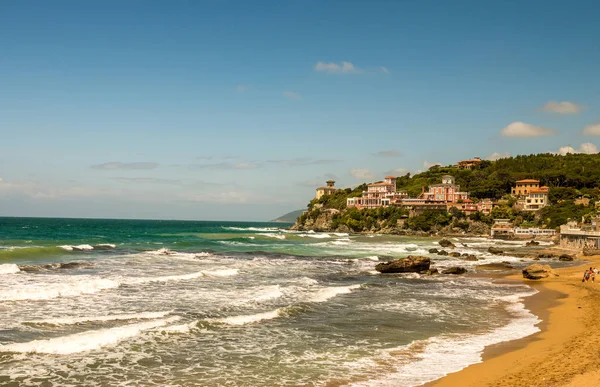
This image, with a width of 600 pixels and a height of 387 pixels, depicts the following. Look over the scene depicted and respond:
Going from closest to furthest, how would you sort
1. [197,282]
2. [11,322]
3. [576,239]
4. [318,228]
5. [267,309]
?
[11,322] < [267,309] < [197,282] < [576,239] < [318,228]

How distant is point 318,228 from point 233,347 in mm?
132375

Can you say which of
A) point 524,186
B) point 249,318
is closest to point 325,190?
point 524,186

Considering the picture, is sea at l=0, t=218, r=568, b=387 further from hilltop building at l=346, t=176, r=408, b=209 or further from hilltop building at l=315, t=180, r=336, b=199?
hilltop building at l=315, t=180, r=336, b=199

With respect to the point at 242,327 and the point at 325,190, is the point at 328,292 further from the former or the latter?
the point at 325,190

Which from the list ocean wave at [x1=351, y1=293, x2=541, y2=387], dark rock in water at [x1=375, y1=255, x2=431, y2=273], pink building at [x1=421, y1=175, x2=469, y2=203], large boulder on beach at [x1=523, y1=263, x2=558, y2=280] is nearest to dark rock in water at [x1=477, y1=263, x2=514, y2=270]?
large boulder on beach at [x1=523, y1=263, x2=558, y2=280]

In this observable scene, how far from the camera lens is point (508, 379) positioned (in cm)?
1261

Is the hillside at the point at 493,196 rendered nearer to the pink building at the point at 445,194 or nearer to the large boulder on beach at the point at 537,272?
the pink building at the point at 445,194

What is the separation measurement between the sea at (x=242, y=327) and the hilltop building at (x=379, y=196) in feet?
349

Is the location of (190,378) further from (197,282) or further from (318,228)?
(318,228)

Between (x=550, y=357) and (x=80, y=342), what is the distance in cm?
1573

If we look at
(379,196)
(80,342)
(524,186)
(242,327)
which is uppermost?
(524,186)

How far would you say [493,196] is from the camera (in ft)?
468

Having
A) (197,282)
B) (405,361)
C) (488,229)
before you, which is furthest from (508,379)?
(488,229)

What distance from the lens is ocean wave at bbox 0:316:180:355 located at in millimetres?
15195
